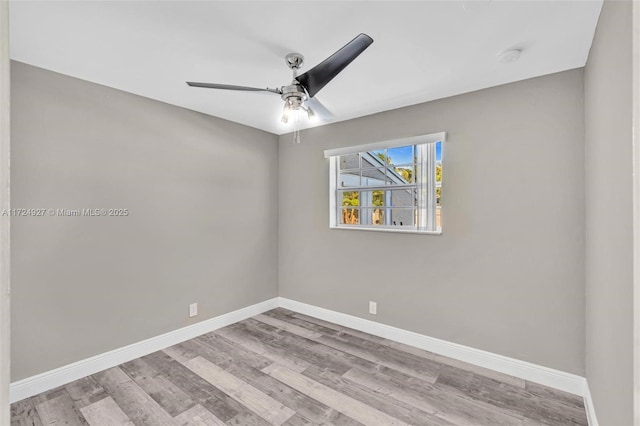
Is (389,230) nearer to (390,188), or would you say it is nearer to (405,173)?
(390,188)

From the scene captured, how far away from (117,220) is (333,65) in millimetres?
2247

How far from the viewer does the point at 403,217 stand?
10.2ft

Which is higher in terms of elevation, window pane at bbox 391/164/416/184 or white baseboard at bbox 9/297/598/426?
window pane at bbox 391/164/416/184

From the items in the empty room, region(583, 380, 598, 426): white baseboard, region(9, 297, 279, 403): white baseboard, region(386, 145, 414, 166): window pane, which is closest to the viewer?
the empty room

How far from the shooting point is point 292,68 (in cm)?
213

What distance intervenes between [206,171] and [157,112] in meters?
0.72

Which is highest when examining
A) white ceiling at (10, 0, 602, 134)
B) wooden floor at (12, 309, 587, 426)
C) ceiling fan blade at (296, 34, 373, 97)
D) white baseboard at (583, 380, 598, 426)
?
white ceiling at (10, 0, 602, 134)

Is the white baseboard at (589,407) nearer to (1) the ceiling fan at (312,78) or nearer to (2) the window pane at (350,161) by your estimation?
(1) the ceiling fan at (312,78)

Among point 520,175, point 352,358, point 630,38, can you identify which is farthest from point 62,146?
point 520,175

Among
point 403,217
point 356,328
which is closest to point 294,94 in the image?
point 403,217

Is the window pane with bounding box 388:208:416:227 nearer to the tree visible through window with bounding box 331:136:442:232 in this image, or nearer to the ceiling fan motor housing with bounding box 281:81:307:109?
the tree visible through window with bounding box 331:136:442:232

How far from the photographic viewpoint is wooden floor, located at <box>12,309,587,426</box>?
76.7 inches

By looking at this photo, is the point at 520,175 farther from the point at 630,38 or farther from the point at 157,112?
the point at 157,112

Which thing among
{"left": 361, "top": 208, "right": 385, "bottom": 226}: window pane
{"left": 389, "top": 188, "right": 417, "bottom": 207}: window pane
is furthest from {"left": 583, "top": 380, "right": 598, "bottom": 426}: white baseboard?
{"left": 361, "top": 208, "right": 385, "bottom": 226}: window pane
